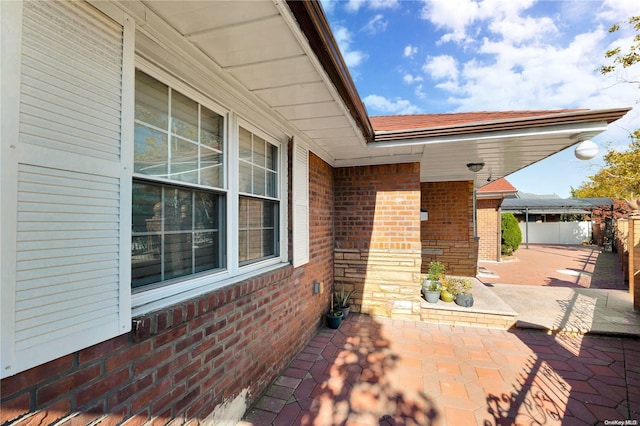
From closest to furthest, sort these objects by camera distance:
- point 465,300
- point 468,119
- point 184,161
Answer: point 184,161
point 468,119
point 465,300

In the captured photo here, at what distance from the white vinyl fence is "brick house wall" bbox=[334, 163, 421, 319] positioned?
2011cm

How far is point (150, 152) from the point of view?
1729 mm

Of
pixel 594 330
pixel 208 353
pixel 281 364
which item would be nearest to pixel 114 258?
pixel 208 353

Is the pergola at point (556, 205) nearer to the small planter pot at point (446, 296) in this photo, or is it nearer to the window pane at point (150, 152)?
the small planter pot at point (446, 296)

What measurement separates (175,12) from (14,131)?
3.02ft

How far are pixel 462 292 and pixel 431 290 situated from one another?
1.81 ft

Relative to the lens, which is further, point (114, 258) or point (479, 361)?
point (479, 361)

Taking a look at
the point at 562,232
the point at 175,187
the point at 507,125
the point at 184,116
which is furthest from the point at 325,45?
the point at 562,232

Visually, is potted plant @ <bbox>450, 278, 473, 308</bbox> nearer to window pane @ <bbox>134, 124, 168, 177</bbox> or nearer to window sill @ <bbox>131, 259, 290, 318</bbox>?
window sill @ <bbox>131, 259, 290, 318</bbox>

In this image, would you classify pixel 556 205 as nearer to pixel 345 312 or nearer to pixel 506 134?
pixel 506 134

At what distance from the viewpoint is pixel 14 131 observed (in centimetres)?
99

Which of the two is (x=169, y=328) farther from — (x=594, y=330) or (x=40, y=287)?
(x=594, y=330)

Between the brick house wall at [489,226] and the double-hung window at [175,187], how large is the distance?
1237 cm

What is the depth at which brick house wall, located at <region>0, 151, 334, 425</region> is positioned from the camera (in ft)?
3.74
